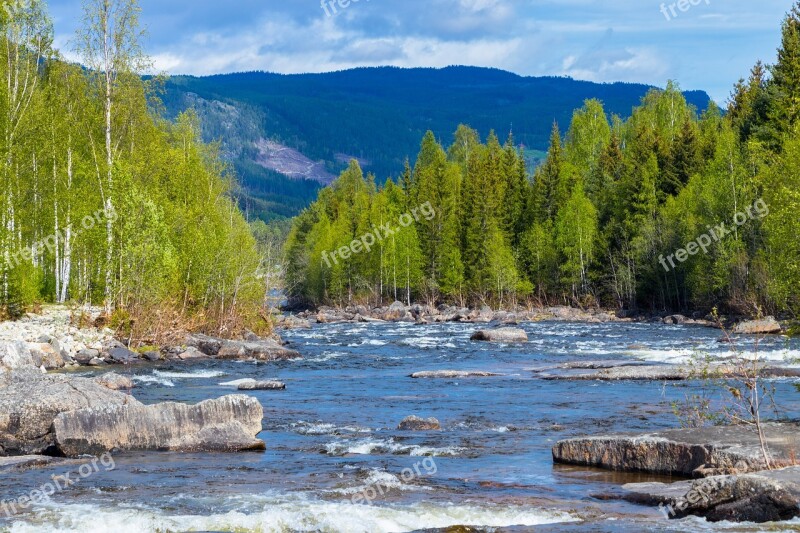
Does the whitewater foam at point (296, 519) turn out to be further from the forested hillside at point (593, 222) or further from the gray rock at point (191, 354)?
the forested hillside at point (593, 222)

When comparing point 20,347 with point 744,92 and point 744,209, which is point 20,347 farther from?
point 744,92

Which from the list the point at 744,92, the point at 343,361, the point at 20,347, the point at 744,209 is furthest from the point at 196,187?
the point at 744,92

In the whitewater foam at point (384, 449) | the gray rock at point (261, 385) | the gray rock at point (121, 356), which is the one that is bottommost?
the whitewater foam at point (384, 449)

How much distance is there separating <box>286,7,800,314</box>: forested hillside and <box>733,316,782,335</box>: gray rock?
234 inches

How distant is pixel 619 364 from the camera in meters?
32.0

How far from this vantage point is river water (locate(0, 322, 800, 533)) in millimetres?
Result: 12062

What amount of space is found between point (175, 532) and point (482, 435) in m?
9.10

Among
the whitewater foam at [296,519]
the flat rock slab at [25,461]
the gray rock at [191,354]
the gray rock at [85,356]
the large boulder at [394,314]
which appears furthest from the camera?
the large boulder at [394,314]

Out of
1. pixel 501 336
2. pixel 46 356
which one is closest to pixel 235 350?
pixel 46 356

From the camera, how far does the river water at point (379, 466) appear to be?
12.1m

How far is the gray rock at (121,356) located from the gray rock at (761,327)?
31844mm

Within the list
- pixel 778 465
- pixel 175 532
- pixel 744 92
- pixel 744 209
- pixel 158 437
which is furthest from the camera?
pixel 744 92

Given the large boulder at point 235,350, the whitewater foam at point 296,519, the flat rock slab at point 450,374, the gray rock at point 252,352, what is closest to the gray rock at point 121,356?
the large boulder at point 235,350

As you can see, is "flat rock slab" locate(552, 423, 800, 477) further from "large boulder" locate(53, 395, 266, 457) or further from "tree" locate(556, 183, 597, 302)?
"tree" locate(556, 183, 597, 302)
